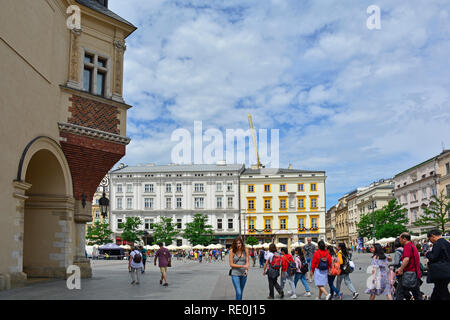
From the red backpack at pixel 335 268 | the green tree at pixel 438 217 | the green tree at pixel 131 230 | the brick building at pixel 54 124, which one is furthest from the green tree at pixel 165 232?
the red backpack at pixel 335 268

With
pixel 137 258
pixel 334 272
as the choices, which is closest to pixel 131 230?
pixel 137 258

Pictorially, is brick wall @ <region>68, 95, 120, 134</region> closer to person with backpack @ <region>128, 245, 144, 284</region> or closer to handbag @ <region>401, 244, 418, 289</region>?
person with backpack @ <region>128, 245, 144, 284</region>

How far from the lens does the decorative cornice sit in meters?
17.9

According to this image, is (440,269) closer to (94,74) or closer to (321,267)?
(321,267)

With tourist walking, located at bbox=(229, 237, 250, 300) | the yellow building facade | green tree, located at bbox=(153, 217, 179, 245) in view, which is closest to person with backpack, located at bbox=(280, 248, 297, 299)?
tourist walking, located at bbox=(229, 237, 250, 300)

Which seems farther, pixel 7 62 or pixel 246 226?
pixel 246 226

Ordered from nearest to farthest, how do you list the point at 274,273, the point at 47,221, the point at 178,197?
the point at 274,273 → the point at 47,221 → the point at 178,197

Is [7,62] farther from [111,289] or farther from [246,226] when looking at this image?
[246,226]

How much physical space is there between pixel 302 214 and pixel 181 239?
70.1 ft

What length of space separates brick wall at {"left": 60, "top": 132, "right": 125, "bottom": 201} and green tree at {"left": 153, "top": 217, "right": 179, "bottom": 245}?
55.8 m

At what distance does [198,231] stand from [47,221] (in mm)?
56925

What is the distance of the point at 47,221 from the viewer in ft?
59.6
